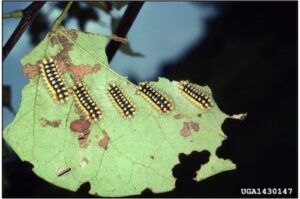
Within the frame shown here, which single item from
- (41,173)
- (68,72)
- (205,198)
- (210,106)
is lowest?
(41,173)

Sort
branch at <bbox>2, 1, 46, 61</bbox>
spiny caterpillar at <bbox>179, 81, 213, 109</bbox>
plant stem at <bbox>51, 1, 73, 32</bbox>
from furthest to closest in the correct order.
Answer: spiny caterpillar at <bbox>179, 81, 213, 109</bbox>, plant stem at <bbox>51, 1, 73, 32</bbox>, branch at <bbox>2, 1, 46, 61</bbox>

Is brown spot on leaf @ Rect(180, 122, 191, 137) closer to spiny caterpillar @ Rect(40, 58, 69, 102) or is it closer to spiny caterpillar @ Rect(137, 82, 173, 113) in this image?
spiny caterpillar @ Rect(137, 82, 173, 113)

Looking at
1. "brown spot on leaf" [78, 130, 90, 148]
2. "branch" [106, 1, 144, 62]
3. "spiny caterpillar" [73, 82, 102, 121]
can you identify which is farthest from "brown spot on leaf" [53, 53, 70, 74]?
"brown spot on leaf" [78, 130, 90, 148]

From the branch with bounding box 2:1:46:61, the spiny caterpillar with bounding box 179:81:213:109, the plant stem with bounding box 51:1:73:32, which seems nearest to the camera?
the branch with bounding box 2:1:46:61

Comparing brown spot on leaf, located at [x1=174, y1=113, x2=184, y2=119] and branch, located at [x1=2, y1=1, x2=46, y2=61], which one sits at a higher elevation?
branch, located at [x1=2, y1=1, x2=46, y2=61]

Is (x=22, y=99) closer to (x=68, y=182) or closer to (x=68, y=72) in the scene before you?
(x=68, y=72)

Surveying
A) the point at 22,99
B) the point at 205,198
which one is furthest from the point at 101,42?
the point at 205,198
